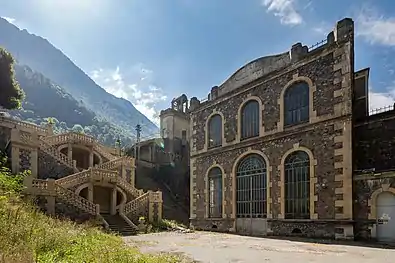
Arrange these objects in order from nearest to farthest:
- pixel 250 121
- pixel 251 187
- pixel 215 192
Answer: pixel 251 187, pixel 250 121, pixel 215 192

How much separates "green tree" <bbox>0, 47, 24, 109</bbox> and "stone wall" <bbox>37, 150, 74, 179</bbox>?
10.3 m

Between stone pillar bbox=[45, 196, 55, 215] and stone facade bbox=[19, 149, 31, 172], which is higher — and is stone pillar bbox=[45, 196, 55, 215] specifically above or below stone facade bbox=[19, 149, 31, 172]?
below

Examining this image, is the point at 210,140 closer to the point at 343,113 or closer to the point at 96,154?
the point at 343,113

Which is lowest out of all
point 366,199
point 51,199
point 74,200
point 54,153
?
point 74,200

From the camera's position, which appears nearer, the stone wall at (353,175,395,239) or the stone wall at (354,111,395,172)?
the stone wall at (353,175,395,239)

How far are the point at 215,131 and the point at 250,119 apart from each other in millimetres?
3677

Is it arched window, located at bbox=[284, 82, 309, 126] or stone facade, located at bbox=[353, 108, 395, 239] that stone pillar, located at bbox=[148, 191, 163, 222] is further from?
stone facade, located at bbox=[353, 108, 395, 239]

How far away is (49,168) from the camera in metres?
25.5

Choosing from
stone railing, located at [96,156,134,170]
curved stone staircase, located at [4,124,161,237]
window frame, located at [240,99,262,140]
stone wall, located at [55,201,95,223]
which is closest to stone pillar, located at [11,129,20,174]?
curved stone staircase, located at [4,124,161,237]

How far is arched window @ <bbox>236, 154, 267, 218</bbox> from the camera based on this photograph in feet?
67.7

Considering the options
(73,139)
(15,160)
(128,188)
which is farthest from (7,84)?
(128,188)

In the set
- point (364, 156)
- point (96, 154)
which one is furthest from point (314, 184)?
point (96, 154)

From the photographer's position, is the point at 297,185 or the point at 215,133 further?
the point at 215,133

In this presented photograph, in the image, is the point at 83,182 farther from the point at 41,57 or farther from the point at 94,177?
the point at 41,57
